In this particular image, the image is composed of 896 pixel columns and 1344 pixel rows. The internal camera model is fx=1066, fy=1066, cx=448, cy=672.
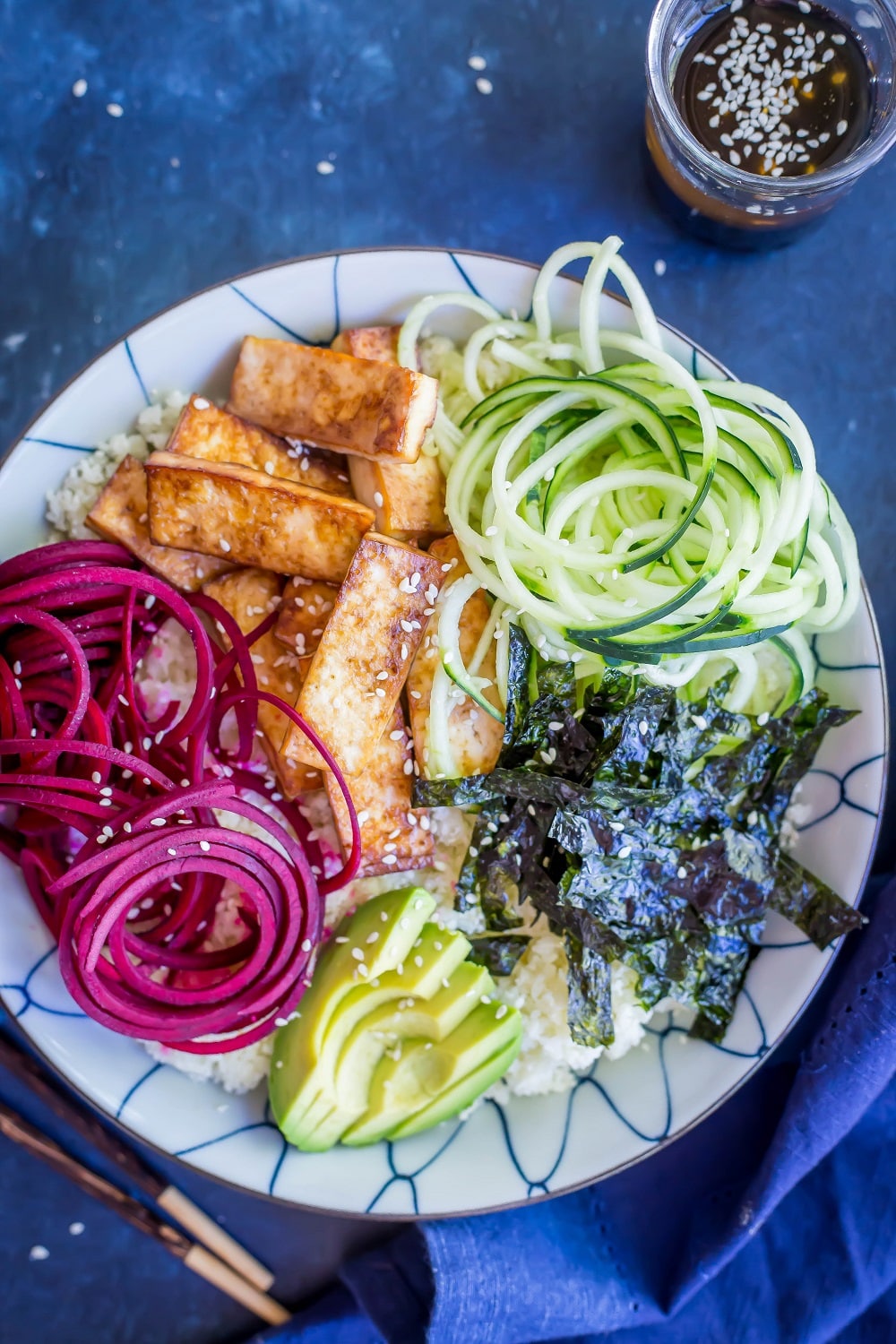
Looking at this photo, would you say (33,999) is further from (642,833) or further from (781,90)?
(781,90)

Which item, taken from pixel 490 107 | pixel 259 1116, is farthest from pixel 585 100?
pixel 259 1116

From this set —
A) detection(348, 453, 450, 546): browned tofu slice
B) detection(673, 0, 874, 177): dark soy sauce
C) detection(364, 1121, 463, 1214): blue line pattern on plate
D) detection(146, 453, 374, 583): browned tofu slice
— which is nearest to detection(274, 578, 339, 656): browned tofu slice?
detection(146, 453, 374, 583): browned tofu slice

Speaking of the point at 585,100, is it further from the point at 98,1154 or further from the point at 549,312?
the point at 98,1154

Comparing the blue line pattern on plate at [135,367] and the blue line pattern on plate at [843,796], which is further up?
the blue line pattern on plate at [135,367]

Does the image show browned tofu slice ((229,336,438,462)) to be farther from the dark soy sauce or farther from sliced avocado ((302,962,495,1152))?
sliced avocado ((302,962,495,1152))

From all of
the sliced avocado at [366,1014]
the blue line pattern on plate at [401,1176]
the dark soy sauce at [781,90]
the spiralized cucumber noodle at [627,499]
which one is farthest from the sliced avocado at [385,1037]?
the dark soy sauce at [781,90]

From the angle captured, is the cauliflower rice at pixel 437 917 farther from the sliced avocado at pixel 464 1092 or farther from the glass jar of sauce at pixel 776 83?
the glass jar of sauce at pixel 776 83
